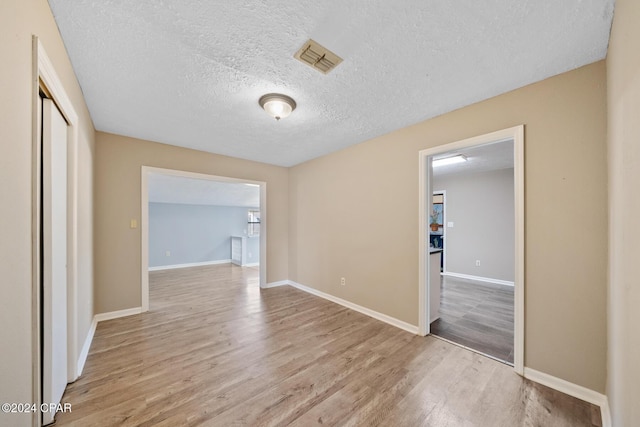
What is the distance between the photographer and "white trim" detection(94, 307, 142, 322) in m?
2.88

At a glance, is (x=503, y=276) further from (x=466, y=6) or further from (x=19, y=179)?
(x=19, y=179)

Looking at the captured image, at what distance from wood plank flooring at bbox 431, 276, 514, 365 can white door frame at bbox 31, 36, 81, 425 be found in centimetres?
316

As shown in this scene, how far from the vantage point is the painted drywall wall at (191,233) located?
6340mm

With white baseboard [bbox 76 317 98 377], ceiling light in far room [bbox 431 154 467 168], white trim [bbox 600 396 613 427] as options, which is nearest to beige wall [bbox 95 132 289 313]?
white baseboard [bbox 76 317 98 377]

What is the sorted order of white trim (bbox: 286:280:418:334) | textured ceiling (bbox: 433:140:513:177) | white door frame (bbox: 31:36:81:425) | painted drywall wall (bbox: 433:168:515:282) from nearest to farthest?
white door frame (bbox: 31:36:81:425)
white trim (bbox: 286:280:418:334)
textured ceiling (bbox: 433:140:513:177)
painted drywall wall (bbox: 433:168:515:282)

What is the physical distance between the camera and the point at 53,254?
1461 mm

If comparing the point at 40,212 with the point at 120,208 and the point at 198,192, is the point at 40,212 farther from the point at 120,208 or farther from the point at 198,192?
the point at 198,192

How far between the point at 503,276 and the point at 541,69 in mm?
4418

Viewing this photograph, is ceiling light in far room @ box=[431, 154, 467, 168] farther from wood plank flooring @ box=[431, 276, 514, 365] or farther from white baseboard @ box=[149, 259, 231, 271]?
white baseboard @ box=[149, 259, 231, 271]

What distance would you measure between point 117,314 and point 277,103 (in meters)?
3.29

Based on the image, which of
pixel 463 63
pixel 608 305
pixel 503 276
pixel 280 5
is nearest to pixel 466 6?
pixel 463 63

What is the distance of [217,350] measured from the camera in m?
2.28

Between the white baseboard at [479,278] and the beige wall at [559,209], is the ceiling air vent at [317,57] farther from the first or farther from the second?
the white baseboard at [479,278]

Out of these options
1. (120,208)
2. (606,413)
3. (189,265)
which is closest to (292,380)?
(606,413)
